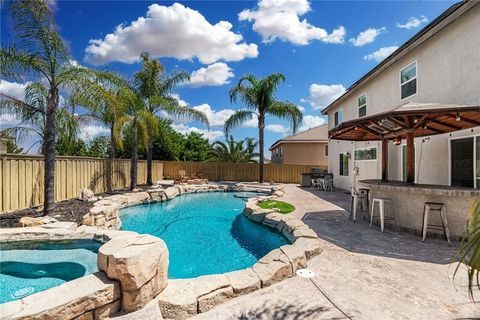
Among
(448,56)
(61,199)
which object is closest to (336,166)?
(448,56)

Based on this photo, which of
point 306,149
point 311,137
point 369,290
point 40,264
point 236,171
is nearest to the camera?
point 369,290

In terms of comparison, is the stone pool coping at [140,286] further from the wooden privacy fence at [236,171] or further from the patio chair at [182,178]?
the wooden privacy fence at [236,171]

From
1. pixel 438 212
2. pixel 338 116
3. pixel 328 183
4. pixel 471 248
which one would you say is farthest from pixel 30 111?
pixel 338 116

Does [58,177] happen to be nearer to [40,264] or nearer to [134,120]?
[134,120]

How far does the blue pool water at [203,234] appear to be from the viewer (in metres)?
5.56

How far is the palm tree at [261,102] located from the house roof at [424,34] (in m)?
6.59

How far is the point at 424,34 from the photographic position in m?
8.20

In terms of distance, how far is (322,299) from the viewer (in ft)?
11.0

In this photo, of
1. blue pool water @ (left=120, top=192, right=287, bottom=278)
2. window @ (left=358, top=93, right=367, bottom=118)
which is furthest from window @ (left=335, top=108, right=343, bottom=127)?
blue pool water @ (left=120, top=192, right=287, bottom=278)

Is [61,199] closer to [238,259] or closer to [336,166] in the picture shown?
[238,259]

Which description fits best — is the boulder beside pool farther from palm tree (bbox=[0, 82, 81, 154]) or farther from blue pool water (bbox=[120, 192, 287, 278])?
palm tree (bbox=[0, 82, 81, 154])

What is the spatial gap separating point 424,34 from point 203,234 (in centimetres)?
961

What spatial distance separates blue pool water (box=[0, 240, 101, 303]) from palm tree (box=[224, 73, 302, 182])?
14782 millimetres

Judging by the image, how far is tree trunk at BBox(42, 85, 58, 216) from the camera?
771 cm
